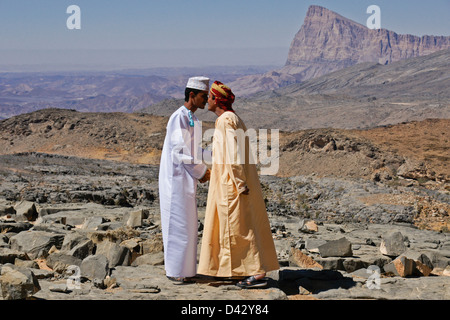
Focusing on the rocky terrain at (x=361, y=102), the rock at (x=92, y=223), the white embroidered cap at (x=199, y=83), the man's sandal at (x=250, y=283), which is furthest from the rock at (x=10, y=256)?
the rocky terrain at (x=361, y=102)

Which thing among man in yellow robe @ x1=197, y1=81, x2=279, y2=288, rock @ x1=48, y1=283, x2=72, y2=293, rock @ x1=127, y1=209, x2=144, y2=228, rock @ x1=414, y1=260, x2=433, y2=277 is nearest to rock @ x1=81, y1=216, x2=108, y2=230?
rock @ x1=127, y1=209, x2=144, y2=228

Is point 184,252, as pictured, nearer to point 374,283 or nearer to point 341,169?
point 374,283

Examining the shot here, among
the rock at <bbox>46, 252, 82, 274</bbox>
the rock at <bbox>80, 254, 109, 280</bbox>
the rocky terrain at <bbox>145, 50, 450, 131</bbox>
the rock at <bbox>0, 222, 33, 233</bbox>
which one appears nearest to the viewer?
the rock at <bbox>80, 254, 109, 280</bbox>

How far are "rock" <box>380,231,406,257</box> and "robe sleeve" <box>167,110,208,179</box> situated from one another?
274 cm

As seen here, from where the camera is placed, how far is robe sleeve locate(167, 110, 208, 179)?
15.9 feet

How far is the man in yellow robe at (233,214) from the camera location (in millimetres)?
4664

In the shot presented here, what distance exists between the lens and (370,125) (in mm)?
52188

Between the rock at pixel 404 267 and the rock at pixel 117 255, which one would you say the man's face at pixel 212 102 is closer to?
the rock at pixel 117 255

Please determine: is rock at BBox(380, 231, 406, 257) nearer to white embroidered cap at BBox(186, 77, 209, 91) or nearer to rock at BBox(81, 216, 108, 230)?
white embroidered cap at BBox(186, 77, 209, 91)

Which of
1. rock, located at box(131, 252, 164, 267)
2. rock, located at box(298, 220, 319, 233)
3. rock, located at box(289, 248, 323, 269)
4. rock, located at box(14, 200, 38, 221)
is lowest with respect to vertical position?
rock, located at box(298, 220, 319, 233)

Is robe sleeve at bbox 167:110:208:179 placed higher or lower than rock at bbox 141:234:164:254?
higher

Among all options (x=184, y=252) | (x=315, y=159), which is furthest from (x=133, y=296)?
(x=315, y=159)

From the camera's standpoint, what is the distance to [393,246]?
21.2ft

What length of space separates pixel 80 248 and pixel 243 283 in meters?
1.90
